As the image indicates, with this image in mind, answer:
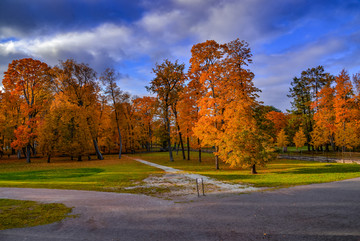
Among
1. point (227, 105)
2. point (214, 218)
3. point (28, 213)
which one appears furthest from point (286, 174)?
point (28, 213)

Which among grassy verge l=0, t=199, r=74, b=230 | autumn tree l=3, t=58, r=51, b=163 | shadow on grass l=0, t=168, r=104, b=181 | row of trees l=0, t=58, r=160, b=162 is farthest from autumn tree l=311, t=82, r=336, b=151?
autumn tree l=3, t=58, r=51, b=163

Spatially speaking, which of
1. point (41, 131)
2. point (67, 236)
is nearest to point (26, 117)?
point (41, 131)

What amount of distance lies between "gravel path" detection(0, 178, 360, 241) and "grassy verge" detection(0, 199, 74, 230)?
50 cm

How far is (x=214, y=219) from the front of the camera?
7.65 meters

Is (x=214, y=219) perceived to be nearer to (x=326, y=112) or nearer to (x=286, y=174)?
(x=286, y=174)

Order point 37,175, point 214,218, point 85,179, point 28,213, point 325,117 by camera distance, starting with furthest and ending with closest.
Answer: point 325,117
point 37,175
point 85,179
point 28,213
point 214,218

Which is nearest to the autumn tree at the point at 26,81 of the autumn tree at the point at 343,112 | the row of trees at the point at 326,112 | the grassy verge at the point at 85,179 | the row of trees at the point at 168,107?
the row of trees at the point at 168,107

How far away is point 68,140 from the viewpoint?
125 ft

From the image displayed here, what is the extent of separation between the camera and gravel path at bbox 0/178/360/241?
21.0ft

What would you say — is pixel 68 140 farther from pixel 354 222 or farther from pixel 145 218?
pixel 354 222

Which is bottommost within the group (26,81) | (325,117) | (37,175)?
(37,175)

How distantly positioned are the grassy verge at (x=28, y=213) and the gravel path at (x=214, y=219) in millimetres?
502

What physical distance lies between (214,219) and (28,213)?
7857 mm

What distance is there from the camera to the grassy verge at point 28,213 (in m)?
7.93
